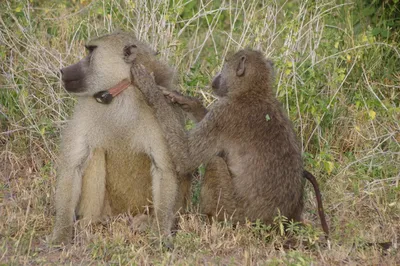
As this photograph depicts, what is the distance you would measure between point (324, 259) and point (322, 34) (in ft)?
7.61

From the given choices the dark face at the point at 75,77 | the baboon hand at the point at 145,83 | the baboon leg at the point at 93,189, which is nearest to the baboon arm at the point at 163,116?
the baboon hand at the point at 145,83

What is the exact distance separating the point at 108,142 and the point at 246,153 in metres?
0.79

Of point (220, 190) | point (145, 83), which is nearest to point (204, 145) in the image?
point (220, 190)

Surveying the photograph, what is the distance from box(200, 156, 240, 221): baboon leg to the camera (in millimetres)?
4562

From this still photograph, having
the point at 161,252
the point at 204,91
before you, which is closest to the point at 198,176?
the point at 204,91

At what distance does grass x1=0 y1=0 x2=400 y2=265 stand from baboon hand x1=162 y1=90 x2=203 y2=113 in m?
0.62

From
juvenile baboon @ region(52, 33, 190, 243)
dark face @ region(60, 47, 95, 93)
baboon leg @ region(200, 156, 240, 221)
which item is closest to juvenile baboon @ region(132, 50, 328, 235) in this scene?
baboon leg @ region(200, 156, 240, 221)

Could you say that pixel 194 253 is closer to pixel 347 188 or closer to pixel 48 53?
pixel 347 188

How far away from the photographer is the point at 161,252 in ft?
13.7

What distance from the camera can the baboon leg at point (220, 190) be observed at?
4.56 metres

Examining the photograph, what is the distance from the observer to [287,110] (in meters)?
5.41

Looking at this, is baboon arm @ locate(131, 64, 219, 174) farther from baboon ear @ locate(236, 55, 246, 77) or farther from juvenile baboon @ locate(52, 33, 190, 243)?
baboon ear @ locate(236, 55, 246, 77)

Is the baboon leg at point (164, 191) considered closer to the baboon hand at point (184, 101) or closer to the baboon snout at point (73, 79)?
the baboon hand at point (184, 101)

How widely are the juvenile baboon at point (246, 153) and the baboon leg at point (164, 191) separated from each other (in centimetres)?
12
